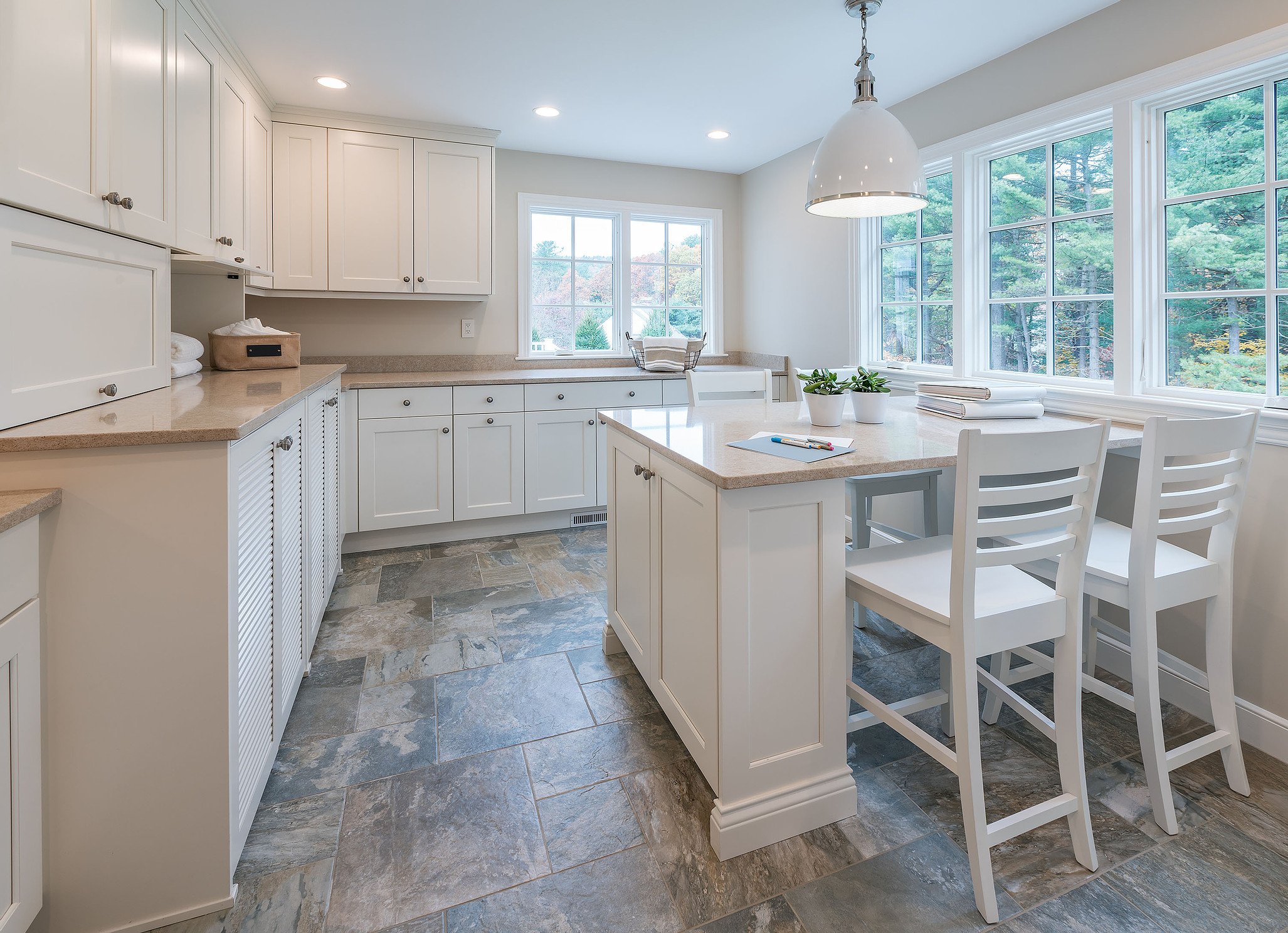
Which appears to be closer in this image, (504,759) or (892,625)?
(504,759)

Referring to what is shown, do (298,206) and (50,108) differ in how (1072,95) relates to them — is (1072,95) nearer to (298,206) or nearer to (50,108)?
(50,108)

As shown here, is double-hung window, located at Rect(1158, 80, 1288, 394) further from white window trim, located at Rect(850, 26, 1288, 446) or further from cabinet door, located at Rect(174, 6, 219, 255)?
cabinet door, located at Rect(174, 6, 219, 255)

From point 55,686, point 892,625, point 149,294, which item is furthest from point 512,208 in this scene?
point 55,686

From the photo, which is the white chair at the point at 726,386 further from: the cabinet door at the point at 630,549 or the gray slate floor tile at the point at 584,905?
the gray slate floor tile at the point at 584,905

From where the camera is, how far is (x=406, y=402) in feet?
11.9

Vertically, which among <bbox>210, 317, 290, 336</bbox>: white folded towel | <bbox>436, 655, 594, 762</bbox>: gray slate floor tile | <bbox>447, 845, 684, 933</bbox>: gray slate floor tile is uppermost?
<bbox>210, 317, 290, 336</bbox>: white folded towel

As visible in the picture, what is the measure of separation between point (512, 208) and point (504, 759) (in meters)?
3.42

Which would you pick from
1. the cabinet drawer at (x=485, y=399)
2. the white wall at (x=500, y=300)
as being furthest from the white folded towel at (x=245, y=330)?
the cabinet drawer at (x=485, y=399)

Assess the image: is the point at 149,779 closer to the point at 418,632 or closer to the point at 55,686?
the point at 55,686

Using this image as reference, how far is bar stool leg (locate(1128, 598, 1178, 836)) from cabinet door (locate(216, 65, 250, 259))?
3.17 m

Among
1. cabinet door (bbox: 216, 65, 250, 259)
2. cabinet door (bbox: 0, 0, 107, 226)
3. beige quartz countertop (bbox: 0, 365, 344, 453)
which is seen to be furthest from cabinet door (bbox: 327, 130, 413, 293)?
cabinet door (bbox: 0, 0, 107, 226)

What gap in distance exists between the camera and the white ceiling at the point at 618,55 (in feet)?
8.00

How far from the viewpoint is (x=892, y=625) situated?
269cm

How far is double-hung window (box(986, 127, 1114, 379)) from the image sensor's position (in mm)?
2502
